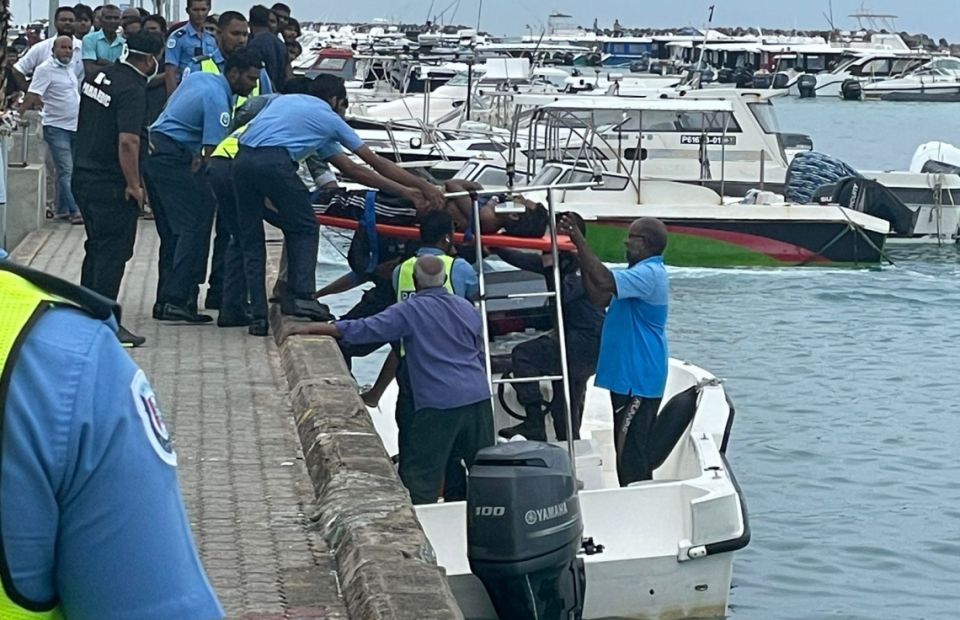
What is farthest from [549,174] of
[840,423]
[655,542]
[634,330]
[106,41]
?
[655,542]

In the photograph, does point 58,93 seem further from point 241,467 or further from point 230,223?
point 241,467

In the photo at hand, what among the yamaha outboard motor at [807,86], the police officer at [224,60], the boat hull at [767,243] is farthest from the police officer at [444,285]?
the yamaha outboard motor at [807,86]

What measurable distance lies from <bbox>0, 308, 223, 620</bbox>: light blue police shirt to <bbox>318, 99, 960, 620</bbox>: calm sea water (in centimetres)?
897

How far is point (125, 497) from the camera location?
175cm

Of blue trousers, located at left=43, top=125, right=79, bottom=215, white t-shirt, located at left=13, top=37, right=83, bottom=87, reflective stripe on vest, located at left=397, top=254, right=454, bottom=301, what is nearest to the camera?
reflective stripe on vest, located at left=397, top=254, right=454, bottom=301

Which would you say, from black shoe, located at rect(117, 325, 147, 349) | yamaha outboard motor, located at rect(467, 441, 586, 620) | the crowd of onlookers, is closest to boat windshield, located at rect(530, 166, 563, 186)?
the crowd of onlookers

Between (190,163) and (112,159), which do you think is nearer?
(112,159)

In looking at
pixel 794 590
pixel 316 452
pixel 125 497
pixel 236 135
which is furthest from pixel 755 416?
pixel 125 497

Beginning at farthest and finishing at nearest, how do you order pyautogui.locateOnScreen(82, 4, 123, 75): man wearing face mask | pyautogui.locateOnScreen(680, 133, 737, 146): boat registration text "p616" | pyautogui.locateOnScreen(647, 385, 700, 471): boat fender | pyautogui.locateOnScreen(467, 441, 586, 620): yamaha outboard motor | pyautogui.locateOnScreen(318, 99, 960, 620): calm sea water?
pyautogui.locateOnScreen(680, 133, 737, 146): boat registration text "p616" < pyautogui.locateOnScreen(82, 4, 123, 75): man wearing face mask < pyautogui.locateOnScreen(318, 99, 960, 620): calm sea water < pyautogui.locateOnScreen(647, 385, 700, 471): boat fender < pyautogui.locateOnScreen(467, 441, 586, 620): yamaha outboard motor

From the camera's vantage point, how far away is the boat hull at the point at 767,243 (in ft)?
79.3

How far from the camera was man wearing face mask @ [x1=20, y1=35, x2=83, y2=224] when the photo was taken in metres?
14.8

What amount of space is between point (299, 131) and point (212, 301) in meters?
2.10

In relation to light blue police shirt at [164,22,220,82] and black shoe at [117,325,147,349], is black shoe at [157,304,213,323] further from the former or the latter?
light blue police shirt at [164,22,220,82]

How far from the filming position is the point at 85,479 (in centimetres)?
173
